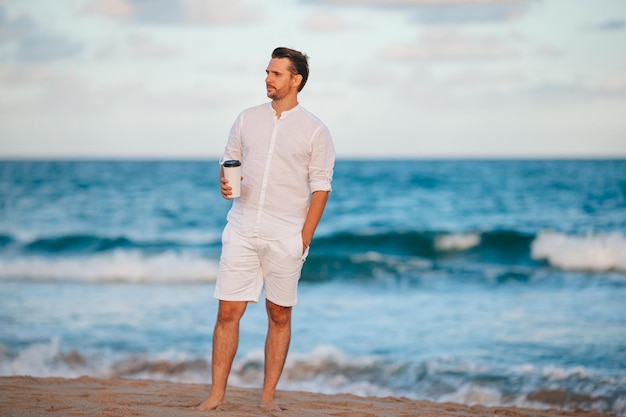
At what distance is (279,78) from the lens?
422cm

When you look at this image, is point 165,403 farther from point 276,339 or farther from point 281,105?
point 281,105

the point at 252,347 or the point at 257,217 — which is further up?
the point at 257,217

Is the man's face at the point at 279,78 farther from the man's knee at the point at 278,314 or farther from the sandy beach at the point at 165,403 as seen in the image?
the sandy beach at the point at 165,403

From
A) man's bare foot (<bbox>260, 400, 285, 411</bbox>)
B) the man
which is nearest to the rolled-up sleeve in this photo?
the man

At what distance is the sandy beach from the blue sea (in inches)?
35.6

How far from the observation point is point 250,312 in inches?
363

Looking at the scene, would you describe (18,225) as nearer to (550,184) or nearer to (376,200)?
(376,200)

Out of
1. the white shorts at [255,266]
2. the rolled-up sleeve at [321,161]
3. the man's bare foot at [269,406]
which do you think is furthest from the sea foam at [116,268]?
the rolled-up sleeve at [321,161]

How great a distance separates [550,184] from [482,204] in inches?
373

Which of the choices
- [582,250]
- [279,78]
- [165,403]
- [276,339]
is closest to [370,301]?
[165,403]

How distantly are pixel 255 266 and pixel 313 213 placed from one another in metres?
0.44

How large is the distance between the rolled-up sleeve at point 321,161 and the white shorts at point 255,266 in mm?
306

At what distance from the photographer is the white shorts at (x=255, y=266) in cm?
424

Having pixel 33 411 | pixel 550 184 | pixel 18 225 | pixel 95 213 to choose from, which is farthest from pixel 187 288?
pixel 550 184
